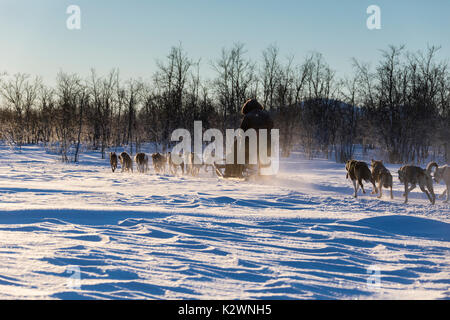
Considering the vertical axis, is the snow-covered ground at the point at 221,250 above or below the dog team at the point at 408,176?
below

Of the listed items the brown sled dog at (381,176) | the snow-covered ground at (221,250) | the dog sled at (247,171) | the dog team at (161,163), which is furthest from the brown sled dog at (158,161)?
the brown sled dog at (381,176)

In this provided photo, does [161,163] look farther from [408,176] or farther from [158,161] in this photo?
[408,176]

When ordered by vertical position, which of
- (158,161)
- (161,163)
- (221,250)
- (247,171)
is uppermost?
(158,161)

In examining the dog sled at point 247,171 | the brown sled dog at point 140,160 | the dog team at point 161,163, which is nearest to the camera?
the dog sled at point 247,171

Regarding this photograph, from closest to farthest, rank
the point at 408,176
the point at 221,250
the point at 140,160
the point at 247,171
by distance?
the point at 221,250 → the point at 408,176 → the point at 247,171 → the point at 140,160

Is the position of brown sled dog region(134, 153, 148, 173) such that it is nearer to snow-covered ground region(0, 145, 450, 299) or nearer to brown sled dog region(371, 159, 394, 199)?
snow-covered ground region(0, 145, 450, 299)

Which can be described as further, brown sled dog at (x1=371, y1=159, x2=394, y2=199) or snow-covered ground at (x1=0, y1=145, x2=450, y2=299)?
brown sled dog at (x1=371, y1=159, x2=394, y2=199)

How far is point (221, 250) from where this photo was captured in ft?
16.5

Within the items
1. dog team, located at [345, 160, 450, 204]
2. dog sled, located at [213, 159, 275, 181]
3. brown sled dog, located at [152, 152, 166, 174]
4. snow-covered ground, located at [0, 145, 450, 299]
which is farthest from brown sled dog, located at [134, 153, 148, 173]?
A: dog team, located at [345, 160, 450, 204]

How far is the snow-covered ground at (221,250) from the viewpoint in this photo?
11.9 ft

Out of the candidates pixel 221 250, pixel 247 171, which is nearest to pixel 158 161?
pixel 247 171

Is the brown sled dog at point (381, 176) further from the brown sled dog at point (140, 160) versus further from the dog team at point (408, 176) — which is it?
the brown sled dog at point (140, 160)

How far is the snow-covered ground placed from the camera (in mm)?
3617
